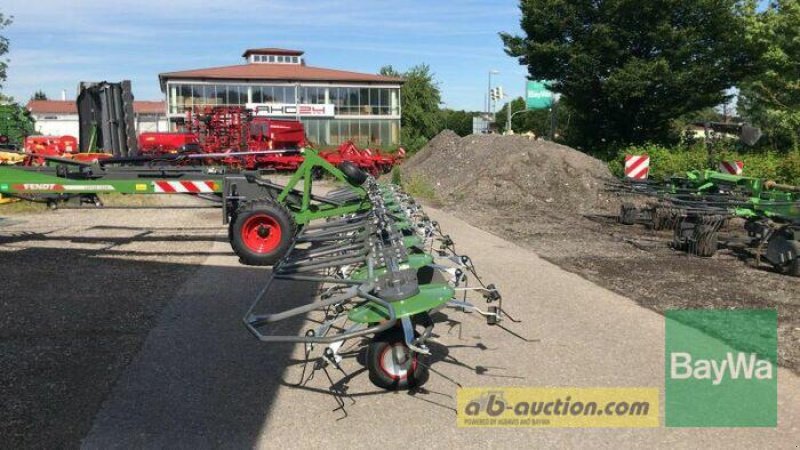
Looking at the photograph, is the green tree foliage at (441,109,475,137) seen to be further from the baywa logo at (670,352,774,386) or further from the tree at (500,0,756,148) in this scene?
the baywa logo at (670,352,774,386)

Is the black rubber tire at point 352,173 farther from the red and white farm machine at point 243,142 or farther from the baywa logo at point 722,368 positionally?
the red and white farm machine at point 243,142

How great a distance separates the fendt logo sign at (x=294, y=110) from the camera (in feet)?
172

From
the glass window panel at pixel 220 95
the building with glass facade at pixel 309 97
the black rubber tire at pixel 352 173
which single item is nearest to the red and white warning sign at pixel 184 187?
the black rubber tire at pixel 352 173

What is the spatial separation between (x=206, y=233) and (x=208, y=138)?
15.6 meters

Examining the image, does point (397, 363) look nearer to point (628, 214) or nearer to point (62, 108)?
point (628, 214)

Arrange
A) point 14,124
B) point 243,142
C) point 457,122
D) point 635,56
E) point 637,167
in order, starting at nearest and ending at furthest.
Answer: point 637,167
point 14,124
point 635,56
point 243,142
point 457,122

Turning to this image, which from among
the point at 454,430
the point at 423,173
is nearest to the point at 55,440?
the point at 454,430

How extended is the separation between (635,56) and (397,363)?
907 inches

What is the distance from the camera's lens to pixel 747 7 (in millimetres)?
22547

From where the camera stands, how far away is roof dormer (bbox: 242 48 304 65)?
61656 millimetres

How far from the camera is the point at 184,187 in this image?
9.23m

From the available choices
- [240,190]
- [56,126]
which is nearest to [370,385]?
[240,190]

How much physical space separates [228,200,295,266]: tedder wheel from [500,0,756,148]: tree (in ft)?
60.4

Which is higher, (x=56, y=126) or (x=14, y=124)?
→ (x=56, y=126)
